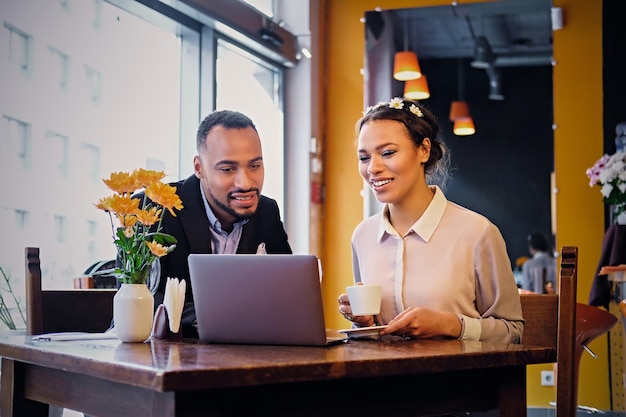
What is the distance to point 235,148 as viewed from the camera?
242 cm

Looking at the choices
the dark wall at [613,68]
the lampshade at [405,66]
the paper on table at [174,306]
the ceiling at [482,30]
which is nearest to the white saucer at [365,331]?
the paper on table at [174,306]

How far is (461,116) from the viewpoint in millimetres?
6980

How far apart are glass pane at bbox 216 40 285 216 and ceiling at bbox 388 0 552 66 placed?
102 cm

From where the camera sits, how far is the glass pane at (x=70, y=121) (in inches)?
→ 132

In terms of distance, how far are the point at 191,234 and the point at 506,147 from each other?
4.84m

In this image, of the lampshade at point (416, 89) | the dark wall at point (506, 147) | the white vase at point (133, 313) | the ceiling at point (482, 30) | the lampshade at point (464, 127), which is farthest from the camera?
the lampshade at point (464, 127)

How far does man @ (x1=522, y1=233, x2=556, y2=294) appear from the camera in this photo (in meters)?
5.61

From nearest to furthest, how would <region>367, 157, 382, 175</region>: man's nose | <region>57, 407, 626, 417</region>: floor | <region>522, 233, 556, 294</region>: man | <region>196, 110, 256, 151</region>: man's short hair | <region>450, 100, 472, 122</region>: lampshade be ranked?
A: <region>367, 157, 382, 175</region>: man's nose < <region>196, 110, 256, 151</region>: man's short hair < <region>57, 407, 626, 417</region>: floor < <region>522, 233, 556, 294</region>: man < <region>450, 100, 472, 122</region>: lampshade

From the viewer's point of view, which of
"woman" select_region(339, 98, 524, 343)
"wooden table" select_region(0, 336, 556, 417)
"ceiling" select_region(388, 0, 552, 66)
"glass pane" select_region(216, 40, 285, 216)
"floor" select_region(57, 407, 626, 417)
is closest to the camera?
"wooden table" select_region(0, 336, 556, 417)

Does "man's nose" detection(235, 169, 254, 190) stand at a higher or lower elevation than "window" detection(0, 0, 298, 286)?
lower

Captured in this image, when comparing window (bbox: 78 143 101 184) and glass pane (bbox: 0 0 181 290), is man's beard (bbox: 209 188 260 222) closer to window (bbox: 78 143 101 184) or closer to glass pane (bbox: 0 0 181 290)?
glass pane (bbox: 0 0 181 290)

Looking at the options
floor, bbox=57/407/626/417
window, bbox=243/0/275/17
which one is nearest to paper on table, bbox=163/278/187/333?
floor, bbox=57/407/626/417

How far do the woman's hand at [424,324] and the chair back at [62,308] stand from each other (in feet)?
3.15

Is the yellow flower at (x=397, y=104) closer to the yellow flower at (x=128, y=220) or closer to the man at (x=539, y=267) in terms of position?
the yellow flower at (x=128, y=220)
